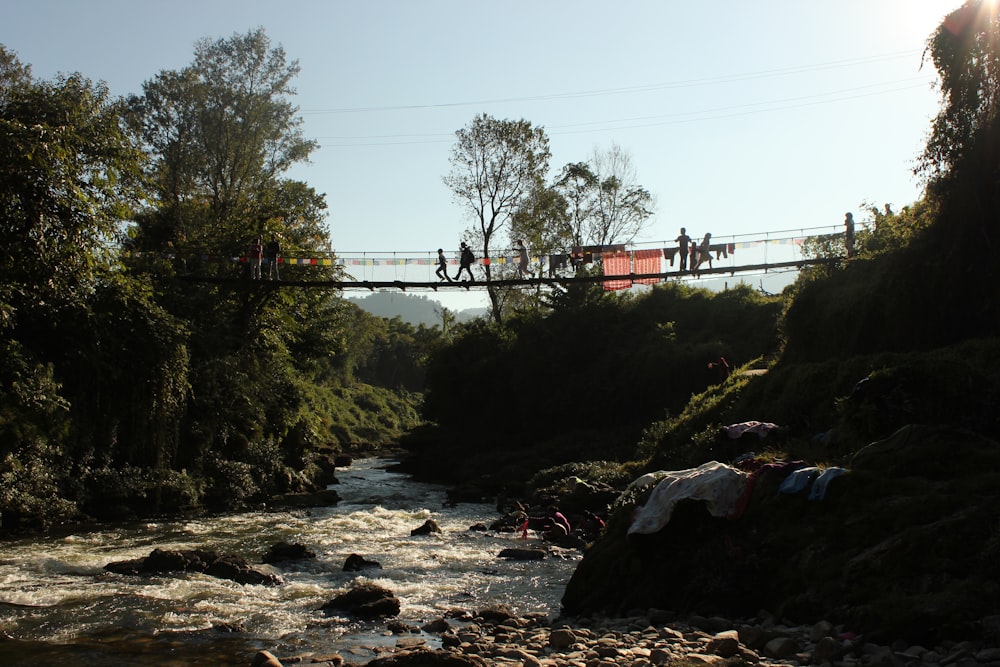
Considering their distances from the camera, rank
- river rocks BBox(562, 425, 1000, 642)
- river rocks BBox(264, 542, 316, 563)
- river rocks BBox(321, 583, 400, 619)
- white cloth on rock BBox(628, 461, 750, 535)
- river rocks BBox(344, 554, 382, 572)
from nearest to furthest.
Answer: river rocks BBox(562, 425, 1000, 642)
white cloth on rock BBox(628, 461, 750, 535)
river rocks BBox(321, 583, 400, 619)
river rocks BBox(344, 554, 382, 572)
river rocks BBox(264, 542, 316, 563)

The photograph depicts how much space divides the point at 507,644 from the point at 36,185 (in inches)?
376

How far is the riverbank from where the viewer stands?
247 inches

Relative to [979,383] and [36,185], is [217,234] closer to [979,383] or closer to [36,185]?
[36,185]

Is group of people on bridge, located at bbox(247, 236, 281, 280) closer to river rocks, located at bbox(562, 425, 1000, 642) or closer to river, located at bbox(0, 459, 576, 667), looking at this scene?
river, located at bbox(0, 459, 576, 667)

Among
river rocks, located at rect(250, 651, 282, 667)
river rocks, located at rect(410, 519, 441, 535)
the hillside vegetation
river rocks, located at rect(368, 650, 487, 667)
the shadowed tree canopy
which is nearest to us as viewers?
river rocks, located at rect(368, 650, 487, 667)

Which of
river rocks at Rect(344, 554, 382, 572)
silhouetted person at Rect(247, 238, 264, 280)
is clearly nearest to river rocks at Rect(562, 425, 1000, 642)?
river rocks at Rect(344, 554, 382, 572)

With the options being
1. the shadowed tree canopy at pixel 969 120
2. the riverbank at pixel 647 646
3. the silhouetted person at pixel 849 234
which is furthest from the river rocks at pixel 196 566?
the silhouetted person at pixel 849 234

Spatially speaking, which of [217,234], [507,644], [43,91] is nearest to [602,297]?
[217,234]

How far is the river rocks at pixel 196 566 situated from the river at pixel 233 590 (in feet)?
0.65

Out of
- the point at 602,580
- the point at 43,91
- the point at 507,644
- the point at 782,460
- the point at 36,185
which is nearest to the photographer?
the point at 507,644

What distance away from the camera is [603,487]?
18.3 meters

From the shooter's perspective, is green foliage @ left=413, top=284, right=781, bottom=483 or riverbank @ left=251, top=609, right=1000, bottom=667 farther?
green foliage @ left=413, top=284, right=781, bottom=483

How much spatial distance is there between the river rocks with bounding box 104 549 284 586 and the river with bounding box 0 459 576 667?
200mm

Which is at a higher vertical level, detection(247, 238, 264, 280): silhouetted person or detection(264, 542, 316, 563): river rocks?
detection(247, 238, 264, 280): silhouetted person
